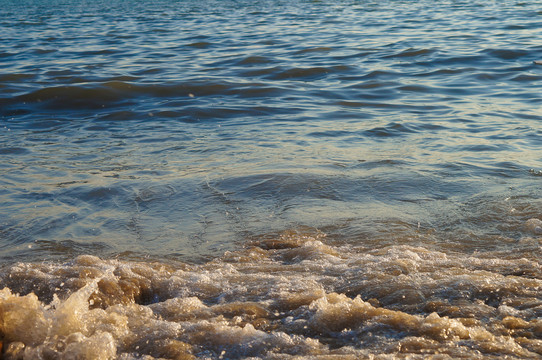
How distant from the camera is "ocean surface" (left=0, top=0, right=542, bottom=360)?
2770 mm

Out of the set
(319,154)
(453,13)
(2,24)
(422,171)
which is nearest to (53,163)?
(319,154)

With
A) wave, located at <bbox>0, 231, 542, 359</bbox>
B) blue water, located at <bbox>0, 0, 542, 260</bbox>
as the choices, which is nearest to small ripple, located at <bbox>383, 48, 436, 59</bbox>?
blue water, located at <bbox>0, 0, 542, 260</bbox>

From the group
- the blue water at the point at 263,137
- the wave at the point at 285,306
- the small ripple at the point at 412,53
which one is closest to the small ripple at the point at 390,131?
the blue water at the point at 263,137

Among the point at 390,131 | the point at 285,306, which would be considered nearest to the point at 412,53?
the point at 390,131

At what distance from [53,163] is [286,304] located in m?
3.64

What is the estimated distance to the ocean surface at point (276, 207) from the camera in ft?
9.09

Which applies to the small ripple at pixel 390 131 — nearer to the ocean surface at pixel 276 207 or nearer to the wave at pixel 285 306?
the ocean surface at pixel 276 207

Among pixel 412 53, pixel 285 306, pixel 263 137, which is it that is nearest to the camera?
pixel 285 306

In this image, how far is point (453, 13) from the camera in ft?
56.0

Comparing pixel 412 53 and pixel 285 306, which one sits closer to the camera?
pixel 285 306

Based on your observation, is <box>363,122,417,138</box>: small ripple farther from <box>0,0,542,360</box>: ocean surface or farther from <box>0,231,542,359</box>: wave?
<box>0,231,542,359</box>: wave

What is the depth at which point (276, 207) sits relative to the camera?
188 inches

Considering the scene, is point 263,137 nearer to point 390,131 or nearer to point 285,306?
point 390,131

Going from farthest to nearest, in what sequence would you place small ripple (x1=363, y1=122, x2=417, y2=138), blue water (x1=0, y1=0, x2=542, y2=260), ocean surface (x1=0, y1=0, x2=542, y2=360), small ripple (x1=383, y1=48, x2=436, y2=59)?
small ripple (x1=383, y1=48, x2=436, y2=59)
small ripple (x1=363, y1=122, x2=417, y2=138)
blue water (x1=0, y1=0, x2=542, y2=260)
ocean surface (x1=0, y1=0, x2=542, y2=360)
